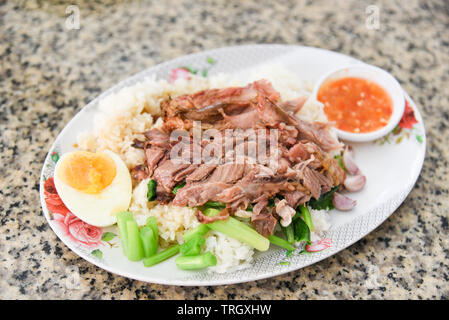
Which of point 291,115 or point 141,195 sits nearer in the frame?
point 141,195

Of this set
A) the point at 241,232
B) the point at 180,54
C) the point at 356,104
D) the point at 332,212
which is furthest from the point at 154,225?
the point at 180,54

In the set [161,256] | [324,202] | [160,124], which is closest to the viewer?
[161,256]

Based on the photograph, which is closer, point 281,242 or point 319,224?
point 281,242

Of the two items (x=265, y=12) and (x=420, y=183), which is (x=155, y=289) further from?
(x=265, y=12)

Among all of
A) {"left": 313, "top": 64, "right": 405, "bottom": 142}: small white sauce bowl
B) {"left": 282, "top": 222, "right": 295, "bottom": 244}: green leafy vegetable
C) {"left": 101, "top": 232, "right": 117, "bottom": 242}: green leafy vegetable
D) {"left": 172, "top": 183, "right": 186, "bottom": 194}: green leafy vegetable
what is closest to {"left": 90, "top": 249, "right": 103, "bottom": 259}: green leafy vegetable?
{"left": 101, "top": 232, "right": 117, "bottom": 242}: green leafy vegetable

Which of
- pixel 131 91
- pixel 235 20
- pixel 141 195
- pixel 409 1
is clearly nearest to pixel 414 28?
pixel 409 1

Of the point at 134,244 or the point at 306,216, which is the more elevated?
the point at 134,244

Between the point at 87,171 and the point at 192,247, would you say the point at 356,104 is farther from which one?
the point at 87,171
